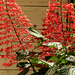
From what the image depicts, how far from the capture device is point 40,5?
66.7 inches

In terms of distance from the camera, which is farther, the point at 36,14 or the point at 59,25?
the point at 36,14

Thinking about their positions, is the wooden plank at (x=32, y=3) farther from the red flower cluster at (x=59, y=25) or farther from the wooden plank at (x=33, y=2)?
the red flower cluster at (x=59, y=25)

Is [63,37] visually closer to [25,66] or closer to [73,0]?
[25,66]

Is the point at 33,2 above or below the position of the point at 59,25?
above

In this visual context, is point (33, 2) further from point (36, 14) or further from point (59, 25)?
point (59, 25)

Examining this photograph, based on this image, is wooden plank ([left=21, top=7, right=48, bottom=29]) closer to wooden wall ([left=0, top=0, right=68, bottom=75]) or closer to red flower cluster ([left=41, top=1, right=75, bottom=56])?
wooden wall ([left=0, top=0, right=68, bottom=75])

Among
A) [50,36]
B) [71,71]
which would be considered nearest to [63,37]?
[50,36]

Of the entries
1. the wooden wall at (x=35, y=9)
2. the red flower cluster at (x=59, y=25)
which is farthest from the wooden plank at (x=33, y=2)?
the red flower cluster at (x=59, y=25)

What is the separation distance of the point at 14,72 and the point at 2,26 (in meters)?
0.79

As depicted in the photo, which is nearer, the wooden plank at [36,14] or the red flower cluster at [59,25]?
the red flower cluster at [59,25]

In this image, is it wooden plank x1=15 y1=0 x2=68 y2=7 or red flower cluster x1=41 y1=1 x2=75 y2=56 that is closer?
red flower cluster x1=41 y1=1 x2=75 y2=56

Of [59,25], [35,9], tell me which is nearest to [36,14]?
[35,9]

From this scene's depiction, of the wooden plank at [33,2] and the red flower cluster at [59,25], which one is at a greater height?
the wooden plank at [33,2]

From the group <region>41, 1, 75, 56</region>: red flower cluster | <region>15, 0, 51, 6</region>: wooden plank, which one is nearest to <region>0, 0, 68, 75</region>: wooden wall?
<region>15, 0, 51, 6</region>: wooden plank
